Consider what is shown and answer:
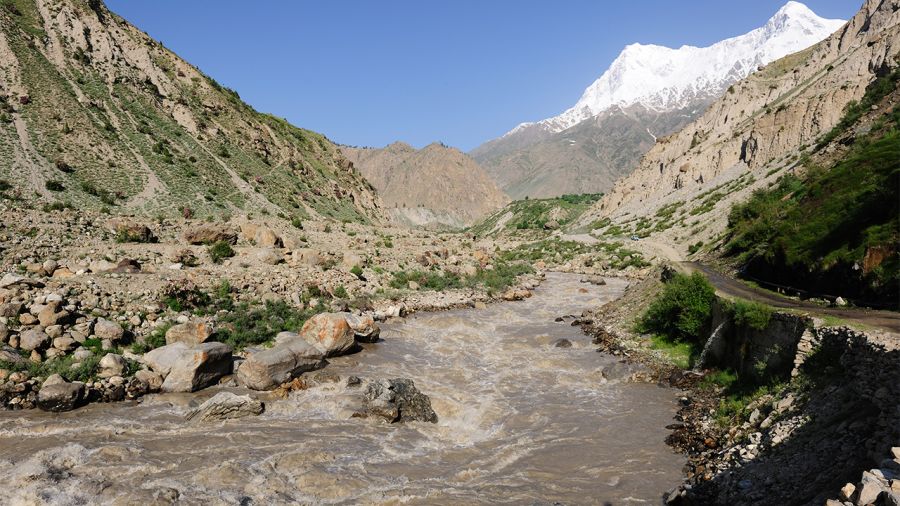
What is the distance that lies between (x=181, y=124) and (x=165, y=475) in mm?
62189

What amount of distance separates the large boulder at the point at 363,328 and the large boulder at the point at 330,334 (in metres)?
1.51

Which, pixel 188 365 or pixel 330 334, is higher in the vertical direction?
pixel 330 334

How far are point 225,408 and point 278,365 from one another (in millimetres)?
3040

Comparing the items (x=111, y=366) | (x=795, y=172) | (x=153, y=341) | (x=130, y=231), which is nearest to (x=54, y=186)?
(x=130, y=231)

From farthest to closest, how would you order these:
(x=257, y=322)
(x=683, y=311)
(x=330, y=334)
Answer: (x=257, y=322) < (x=683, y=311) < (x=330, y=334)

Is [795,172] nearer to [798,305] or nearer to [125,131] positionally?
[798,305]

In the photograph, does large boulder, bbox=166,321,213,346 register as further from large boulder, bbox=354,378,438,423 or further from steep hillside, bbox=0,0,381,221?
steep hillside, bbox=0,0,381,221

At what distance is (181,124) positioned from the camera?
61719 mm

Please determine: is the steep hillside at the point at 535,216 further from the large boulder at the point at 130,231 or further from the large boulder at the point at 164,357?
the large boulder at the point at 164,357

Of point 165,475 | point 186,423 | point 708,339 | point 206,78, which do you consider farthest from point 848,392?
point 206,78

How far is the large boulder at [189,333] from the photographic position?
19.2 m

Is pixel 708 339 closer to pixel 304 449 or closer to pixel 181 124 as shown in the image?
pixel 304 449

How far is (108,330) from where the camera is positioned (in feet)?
59.8

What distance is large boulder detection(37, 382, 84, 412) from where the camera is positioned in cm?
1406
